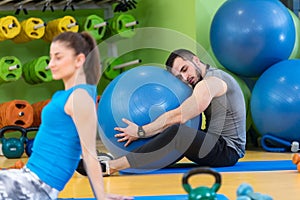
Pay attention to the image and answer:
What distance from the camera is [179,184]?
3328 millimetres

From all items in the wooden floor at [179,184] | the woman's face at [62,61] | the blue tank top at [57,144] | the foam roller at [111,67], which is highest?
the woman's face at [62,61]

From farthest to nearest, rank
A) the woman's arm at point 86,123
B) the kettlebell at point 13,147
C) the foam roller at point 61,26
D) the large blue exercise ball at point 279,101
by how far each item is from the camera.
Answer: the foam roller at point 61,26 < the kettlebell at point 13,147 < the large blue exercise ball at point 279,101 < the woman's arm at point 86,123

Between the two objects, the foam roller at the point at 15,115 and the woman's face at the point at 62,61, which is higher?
the woman's face at the point at 62,61

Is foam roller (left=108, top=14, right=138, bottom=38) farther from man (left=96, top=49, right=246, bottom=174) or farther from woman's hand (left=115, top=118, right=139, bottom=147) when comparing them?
woman's hand (left=115, top=118, right=139, bottom=147)

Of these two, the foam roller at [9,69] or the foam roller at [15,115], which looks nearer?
the foam roller at [15,115]

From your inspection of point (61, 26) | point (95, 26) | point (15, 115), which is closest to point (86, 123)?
point (15, 115)

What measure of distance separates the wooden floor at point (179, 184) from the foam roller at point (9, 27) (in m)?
2.26

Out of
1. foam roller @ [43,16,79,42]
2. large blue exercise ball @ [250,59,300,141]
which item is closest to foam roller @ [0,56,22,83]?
foam roller @ [43,16,79,42]

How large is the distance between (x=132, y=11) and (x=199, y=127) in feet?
9.40

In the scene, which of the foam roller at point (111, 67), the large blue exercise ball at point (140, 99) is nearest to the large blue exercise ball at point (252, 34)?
the foam roller at point (111, 67)

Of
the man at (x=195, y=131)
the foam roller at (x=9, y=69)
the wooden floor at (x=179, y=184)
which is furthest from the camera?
the foam roller at (x=9, y=69)

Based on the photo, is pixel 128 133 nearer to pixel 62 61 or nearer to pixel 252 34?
pixel 62 61

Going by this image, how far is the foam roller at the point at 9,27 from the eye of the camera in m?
5.66

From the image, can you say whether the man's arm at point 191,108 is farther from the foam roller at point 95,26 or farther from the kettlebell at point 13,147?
the foam roller at point 95,26
